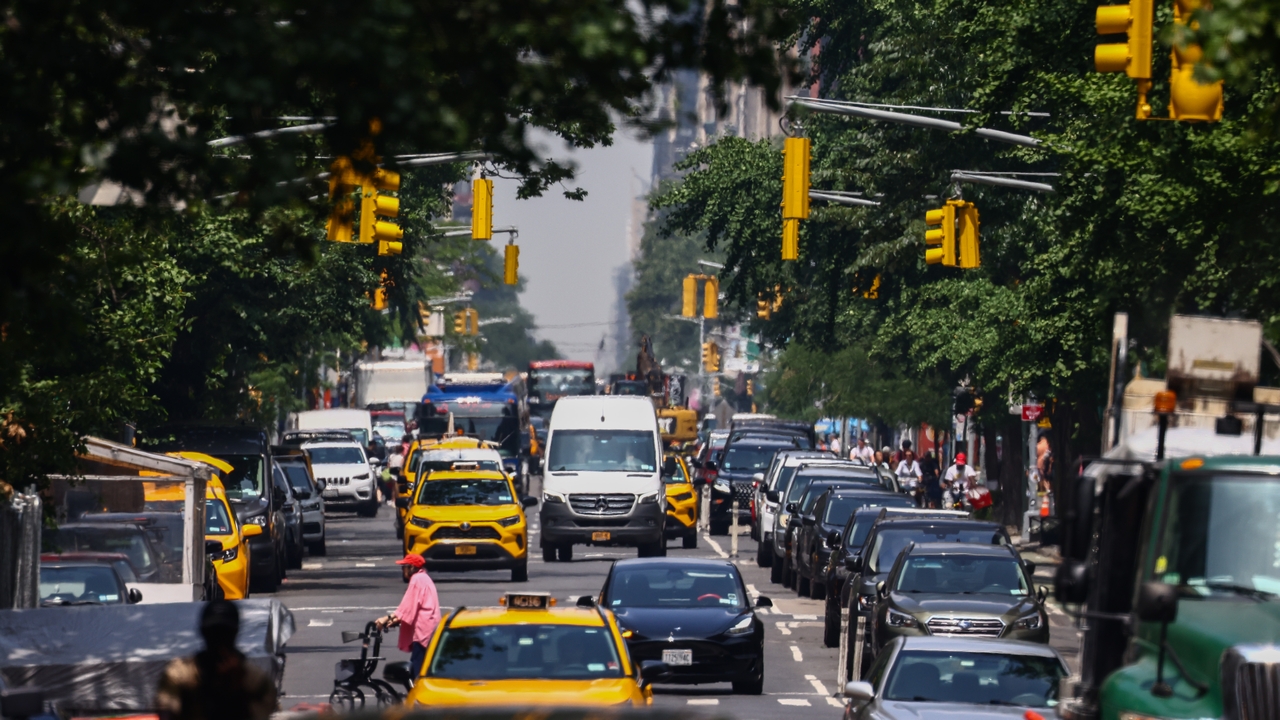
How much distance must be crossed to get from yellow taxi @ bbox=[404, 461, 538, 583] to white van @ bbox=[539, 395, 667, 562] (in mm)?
3271

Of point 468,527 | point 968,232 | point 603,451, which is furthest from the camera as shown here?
point 603,451

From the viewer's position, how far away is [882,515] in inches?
983

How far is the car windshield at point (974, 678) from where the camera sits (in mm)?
14430

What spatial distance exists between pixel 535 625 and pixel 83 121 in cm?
726

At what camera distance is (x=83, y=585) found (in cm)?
2019

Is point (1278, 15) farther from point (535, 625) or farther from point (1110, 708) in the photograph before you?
point (535, 625)

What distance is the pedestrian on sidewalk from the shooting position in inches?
361

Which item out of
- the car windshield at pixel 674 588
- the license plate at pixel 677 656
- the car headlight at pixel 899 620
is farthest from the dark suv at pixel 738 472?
the car headlight at pixel 899 620

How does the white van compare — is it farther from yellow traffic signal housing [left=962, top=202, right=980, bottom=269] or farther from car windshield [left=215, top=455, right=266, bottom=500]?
yellow traffic signal housing [left=962, top=202, right=980, bottom=269]

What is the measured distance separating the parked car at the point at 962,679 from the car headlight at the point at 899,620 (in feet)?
15.1

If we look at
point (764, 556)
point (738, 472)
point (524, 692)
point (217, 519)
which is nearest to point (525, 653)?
point (524, 692)

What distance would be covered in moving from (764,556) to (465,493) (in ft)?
22.5

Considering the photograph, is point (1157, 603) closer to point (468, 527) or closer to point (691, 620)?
point (691, 620)

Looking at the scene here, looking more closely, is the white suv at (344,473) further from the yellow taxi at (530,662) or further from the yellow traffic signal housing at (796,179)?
the yellow taxi at (530,662)
